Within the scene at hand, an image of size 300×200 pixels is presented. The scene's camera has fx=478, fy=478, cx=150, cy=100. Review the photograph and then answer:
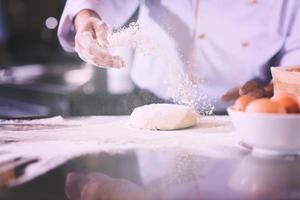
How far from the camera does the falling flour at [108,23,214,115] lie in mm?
1611

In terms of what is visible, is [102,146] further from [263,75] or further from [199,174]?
[263,75]

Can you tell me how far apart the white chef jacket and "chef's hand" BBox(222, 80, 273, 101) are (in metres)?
0.02

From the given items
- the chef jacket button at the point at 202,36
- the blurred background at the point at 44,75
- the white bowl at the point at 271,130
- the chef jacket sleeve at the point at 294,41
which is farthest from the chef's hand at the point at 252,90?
the white bowl at the point at 271,130

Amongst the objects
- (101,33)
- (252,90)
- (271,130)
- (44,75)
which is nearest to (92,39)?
(101,33)

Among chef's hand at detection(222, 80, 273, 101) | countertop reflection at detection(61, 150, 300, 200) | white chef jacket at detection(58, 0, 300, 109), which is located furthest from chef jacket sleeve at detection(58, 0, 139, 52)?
countertop reflection at detection(61, 150, 300, 200)

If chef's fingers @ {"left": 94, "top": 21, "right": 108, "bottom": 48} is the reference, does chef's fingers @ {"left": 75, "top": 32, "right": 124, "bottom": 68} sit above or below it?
below

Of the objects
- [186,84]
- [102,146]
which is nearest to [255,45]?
[186,84]

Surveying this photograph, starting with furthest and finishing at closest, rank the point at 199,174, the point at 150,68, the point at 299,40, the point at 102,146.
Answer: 1. the point at 150,68
2. the point at 299,40
3. the point at 102,146
4. the point at 199,174

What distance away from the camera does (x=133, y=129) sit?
121 centimetres

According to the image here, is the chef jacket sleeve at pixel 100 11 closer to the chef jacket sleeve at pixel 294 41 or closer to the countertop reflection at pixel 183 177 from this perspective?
the chef jacket sleeve at pixel 294 41

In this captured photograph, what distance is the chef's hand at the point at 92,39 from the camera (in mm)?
1395

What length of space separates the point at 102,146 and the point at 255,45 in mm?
786

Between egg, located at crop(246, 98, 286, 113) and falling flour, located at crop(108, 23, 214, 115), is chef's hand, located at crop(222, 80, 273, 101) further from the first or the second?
egg, located at crop(246, 98, 286, 113)

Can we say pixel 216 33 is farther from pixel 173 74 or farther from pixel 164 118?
pixel 164 118
